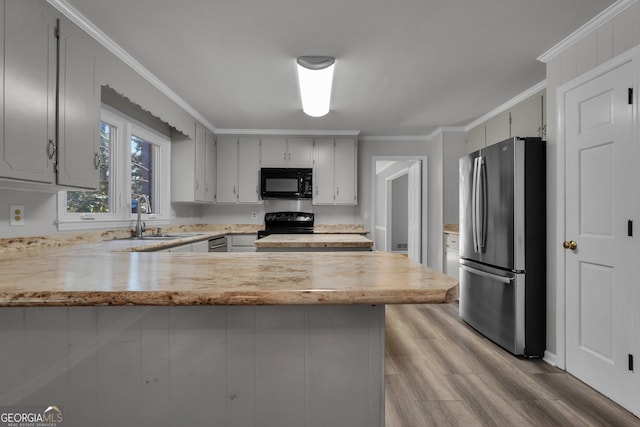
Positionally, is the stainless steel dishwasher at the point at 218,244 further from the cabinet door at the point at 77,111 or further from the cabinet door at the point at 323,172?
the cabinet door at the point at 77,111

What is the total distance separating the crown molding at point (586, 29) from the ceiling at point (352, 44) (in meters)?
0.04

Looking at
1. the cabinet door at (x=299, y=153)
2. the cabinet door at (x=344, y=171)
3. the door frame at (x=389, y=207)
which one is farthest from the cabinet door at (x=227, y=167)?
the door frame at (x=389, y=207)

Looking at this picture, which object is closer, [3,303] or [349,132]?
[3,303]

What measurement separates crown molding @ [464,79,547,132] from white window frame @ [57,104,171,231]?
3.96m

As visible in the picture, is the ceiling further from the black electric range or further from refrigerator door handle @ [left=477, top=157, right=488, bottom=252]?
the black electric range

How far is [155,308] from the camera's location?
98 centimetres

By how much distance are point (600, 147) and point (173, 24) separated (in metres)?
2.84

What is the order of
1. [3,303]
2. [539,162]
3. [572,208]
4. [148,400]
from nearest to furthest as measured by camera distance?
[3,303], [148,400], [572,208], [539,162]

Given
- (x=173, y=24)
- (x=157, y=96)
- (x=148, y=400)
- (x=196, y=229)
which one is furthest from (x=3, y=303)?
(x=196, y=229)

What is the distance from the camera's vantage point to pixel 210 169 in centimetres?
484

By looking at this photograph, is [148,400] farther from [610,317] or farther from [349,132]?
[349,132]

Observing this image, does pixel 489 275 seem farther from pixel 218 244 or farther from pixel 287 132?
pixel 287 132

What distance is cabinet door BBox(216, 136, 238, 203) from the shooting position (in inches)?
199

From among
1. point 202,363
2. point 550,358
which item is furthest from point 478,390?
point 202,363
